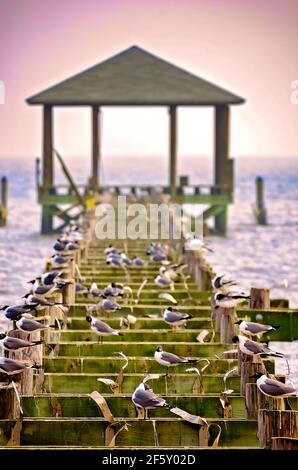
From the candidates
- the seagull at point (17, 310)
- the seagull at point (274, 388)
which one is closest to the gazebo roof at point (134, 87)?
the seagull at point (17, 310)

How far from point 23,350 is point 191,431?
1746 mm

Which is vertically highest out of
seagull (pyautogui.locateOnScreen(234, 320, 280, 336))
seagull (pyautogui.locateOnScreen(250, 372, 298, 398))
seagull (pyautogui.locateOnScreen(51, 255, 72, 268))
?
seagull (pyautogui.locateOnScreen(51, 255, 72, 268))

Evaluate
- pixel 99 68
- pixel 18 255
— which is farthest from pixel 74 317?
pixel 99 68

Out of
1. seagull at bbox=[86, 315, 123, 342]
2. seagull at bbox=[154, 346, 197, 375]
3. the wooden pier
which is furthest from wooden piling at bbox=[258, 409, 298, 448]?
seagull at bbox=[86, 315, 123, 342]

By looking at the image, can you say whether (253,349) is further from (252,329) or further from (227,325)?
(227,325)

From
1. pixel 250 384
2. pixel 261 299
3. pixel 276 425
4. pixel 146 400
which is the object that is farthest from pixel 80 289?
pixel 276 425

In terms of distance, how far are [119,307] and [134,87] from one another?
28.8 metres

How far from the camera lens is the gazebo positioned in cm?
3909

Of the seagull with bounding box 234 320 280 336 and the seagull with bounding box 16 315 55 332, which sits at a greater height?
the seagull with bounding box 16 315 55 332

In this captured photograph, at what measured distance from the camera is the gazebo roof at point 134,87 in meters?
41.4

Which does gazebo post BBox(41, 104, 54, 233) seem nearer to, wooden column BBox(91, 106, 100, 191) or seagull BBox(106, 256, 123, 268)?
wooden column BBox(91, 106, 100, 191)

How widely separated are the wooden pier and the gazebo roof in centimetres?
2601

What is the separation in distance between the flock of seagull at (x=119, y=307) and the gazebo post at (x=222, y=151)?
20.8 meters

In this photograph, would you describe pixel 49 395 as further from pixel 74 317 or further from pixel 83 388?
pixel 74 317
